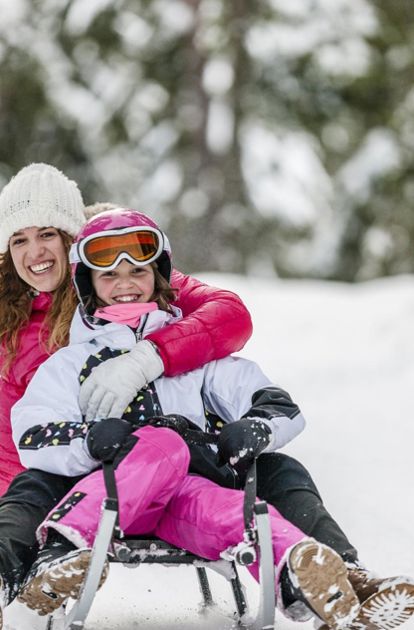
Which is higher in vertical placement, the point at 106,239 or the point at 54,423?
the point at 106,239

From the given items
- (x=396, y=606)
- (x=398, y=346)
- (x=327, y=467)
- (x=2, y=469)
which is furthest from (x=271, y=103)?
(x=396, y=606)

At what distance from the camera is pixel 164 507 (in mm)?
2674

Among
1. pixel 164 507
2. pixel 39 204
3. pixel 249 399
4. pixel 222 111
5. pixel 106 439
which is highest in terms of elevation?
pixel 222 111

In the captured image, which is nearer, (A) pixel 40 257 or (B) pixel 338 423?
(A) pixel 40 257

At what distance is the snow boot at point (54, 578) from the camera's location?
7.64ft

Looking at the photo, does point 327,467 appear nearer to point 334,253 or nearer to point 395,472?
point 395,472

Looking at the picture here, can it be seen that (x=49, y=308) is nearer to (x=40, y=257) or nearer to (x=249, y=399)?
(x=40, y=257)

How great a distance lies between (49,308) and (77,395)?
709 millimetres

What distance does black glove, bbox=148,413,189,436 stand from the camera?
8.93 ft

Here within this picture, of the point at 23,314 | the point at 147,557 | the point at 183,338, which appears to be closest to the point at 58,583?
the point at 147,557

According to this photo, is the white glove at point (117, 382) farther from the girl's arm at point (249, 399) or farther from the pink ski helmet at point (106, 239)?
the pink ski helmet at point (106, 239)

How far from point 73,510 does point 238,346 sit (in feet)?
2.76

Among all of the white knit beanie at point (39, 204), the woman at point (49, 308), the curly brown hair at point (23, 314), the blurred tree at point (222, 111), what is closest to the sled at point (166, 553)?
the woman at point (49, 308)

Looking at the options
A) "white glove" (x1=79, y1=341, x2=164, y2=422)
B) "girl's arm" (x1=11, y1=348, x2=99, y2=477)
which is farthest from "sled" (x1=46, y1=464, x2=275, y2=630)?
"white glove" (x1=79, y1=341, x2=164, y2=422)
